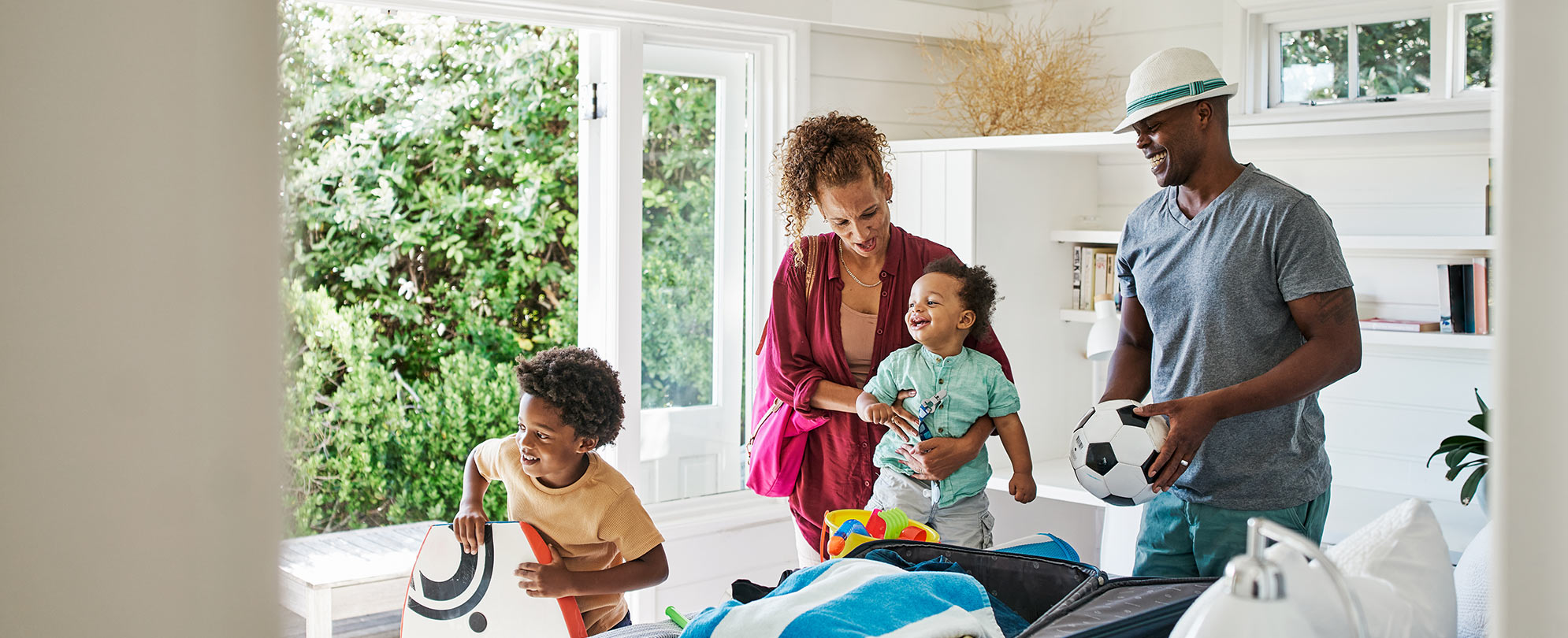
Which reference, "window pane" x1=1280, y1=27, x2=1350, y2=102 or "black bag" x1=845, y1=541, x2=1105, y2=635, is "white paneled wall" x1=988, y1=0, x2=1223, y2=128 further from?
"black bag" x1=845, y1=541, x2=1105, y2=635

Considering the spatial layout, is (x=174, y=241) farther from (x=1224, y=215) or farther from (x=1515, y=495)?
(x=1224, y=215)

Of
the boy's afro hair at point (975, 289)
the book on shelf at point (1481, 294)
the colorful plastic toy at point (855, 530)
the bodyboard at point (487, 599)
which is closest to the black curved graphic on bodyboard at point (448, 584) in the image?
the bodyboard at point (487, 599)

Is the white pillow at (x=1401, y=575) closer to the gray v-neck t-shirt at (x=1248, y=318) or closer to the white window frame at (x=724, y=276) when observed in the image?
the gray v-neck t-shirt at (x=1248, y=318)

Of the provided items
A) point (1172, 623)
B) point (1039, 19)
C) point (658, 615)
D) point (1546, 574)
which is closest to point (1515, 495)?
point (1546, 574)

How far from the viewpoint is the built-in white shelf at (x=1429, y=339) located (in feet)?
9.17

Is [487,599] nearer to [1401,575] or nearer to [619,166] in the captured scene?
[1401,575]

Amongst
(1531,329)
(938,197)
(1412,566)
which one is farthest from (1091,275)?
(1531,329)

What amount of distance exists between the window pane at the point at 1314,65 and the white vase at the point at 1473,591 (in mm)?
1709

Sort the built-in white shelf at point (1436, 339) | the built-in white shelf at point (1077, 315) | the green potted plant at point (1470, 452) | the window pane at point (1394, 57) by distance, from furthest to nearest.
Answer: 1. the built-in white shelf at point (1077, 315)
2. the window pane at point (1394, 57)
3. the built-in white shelf at point (1436, 339)
4. the green potted plant at point (1470, 452)

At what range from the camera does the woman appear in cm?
220

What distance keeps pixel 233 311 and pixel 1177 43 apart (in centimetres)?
353

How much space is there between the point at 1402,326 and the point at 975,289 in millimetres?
1525

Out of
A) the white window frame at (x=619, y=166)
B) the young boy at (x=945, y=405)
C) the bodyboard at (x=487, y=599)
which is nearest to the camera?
the bodyboard at (x=487, y=599)

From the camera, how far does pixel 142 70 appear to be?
351 millimetres
